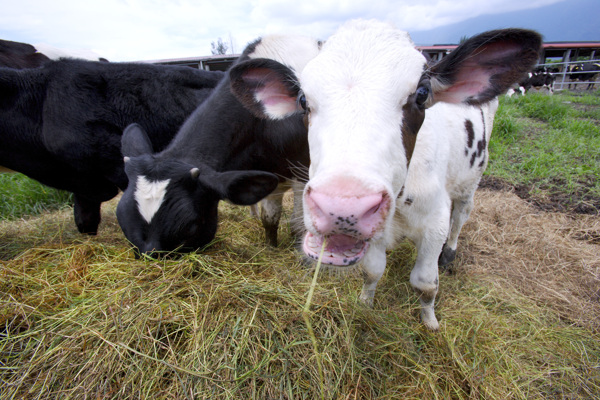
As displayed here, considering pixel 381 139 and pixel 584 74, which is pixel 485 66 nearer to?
pixel 381 139

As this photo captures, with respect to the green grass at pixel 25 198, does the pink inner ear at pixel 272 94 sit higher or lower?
higher

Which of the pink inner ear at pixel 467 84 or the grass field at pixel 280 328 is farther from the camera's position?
the pink inner ear at pixel 467 84

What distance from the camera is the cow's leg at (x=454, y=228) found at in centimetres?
311

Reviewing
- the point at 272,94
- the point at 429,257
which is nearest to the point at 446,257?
the point at 429,257

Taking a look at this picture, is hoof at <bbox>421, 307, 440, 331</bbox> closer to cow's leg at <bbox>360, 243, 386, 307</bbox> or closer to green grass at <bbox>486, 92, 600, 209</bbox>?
cow's leg at <bbox>360, 243, 386, 307</bbox>

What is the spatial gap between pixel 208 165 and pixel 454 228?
8.32 ft

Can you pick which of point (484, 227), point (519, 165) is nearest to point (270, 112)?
point (484, 227)

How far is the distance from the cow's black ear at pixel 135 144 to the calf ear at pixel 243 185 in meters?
0.72

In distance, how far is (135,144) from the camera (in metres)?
2.53

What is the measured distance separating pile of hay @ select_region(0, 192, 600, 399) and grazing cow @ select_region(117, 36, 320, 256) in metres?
0.25

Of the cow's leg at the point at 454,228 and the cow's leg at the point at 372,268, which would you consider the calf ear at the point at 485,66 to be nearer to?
the cow's leg at the point at 372,268

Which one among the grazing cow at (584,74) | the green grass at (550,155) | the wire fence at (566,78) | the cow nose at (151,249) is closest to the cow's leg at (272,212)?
the cow nose at (151,249)

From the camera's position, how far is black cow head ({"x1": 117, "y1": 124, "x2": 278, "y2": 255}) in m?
2.16

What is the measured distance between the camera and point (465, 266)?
9.96ft
